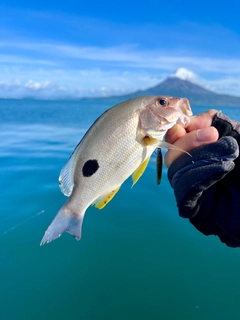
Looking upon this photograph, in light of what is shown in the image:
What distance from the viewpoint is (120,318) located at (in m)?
3.37

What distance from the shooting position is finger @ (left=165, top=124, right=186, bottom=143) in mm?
1879

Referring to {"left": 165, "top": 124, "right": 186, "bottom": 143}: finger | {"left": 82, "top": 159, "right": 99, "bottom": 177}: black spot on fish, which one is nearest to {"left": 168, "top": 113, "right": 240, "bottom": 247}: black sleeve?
{"left": 165, "top": 124, "right": 186, "bottom": 143}: finger

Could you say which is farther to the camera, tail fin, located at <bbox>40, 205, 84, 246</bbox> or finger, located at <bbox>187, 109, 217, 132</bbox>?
finger, located at <bbox>187, 109, 217, 132</bbox>

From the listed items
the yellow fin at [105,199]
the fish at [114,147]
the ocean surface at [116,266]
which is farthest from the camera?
the ocean surface at [116,266]

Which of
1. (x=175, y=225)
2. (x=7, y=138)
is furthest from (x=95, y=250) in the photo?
(x=7, y=138)

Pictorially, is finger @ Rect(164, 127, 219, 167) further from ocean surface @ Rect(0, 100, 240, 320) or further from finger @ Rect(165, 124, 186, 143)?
ocean surface @ Rect(0, 100, 240, 320)

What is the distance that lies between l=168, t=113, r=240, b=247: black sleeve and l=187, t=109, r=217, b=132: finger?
0.04 metres

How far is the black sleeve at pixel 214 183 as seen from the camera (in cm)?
178

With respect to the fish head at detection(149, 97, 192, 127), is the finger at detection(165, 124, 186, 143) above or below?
below

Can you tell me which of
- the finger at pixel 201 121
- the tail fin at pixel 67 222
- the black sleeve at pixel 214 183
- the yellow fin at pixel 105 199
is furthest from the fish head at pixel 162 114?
the tail fin at pixel 67 222

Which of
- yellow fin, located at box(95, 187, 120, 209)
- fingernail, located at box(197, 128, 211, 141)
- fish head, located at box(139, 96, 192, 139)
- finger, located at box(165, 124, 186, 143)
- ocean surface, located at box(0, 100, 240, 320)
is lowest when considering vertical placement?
ocean surface, located at box(0, 100, 240, 320)

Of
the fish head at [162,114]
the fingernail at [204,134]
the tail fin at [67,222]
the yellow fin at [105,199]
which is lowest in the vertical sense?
the tail fin at [67,222]

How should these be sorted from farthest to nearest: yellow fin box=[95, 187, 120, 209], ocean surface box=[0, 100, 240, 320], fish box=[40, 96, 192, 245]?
ocean surface box=[0, 100, 240, 320] < yellow fin box=[95, 187, 120, 209] < fish box=[40, 96, 192, 245]

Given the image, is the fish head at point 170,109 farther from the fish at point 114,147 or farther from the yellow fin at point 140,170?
the yellow fin at point 140,170
